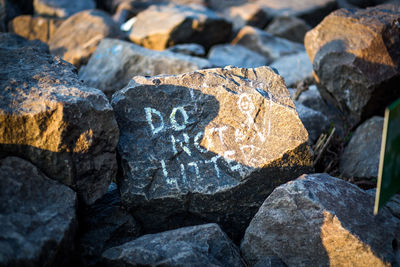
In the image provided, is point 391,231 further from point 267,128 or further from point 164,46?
point 164,46

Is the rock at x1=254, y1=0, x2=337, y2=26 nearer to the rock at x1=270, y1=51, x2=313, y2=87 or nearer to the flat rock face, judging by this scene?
the rock at x1=270, y1=51, x2=313, y2=87

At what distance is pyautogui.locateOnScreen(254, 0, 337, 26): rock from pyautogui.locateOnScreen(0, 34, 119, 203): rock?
7.63m

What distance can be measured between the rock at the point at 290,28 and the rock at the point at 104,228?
720cm

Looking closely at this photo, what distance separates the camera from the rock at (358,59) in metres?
3.81

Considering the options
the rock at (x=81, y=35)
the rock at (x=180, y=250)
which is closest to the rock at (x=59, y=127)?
the rock at (x=180, y=250)

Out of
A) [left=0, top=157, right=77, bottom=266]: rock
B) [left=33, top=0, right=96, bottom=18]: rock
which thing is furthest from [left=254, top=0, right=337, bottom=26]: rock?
[left=0, top=157, right=77, bottom=266]: rock

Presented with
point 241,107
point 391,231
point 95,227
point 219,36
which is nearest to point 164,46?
point 219,36

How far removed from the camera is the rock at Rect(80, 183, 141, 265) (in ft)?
8.17

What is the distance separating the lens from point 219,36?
7.64m

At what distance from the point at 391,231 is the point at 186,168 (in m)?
1.54

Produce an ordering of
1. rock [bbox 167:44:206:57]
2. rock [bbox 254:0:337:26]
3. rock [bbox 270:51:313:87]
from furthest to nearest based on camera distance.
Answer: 1. rock [bbox 254:0:337:26]
2. rock [bbox 167:44:206:57]
3. rock [bbox 270:51:313:87]

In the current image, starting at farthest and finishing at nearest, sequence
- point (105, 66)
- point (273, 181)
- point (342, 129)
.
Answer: point (105, 66) → point (342, 129) → point (273, 181)

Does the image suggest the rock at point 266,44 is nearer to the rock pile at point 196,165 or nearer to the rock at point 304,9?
the rock at point 304,9

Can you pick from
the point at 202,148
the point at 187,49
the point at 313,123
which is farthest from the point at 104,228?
the point at 187,49
